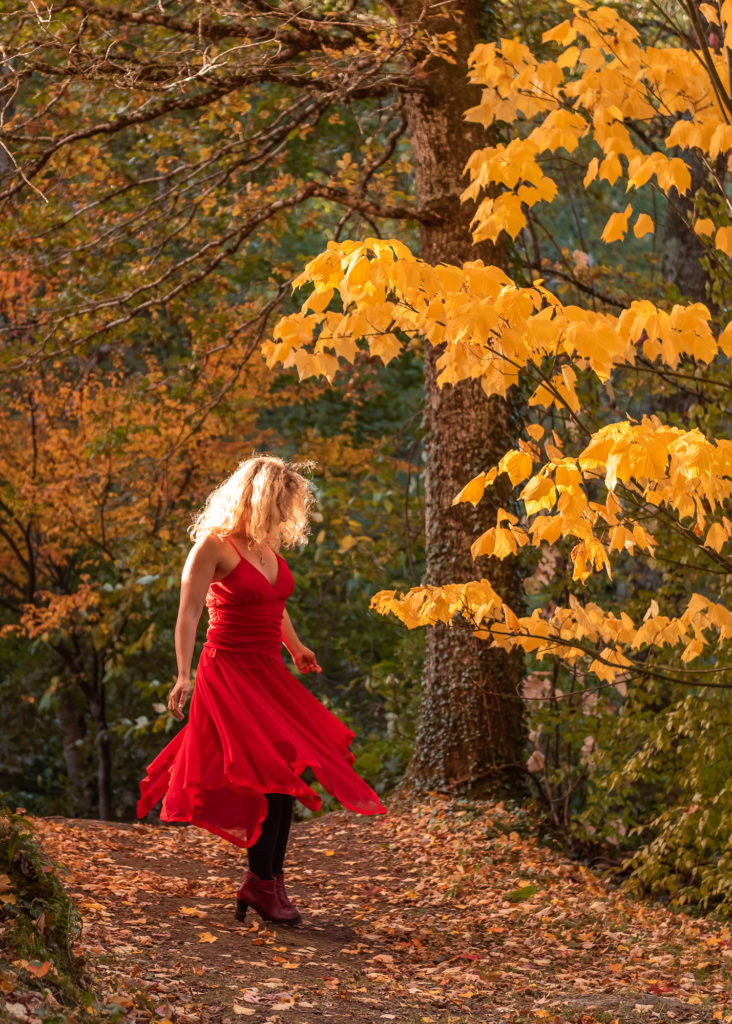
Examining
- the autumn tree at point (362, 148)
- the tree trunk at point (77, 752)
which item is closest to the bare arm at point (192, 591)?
the autumn tree at point (362, 148)

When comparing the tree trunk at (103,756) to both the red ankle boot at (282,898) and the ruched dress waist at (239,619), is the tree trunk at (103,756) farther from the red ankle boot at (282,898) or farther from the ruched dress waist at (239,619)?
the ruched dress waist at (239,619)

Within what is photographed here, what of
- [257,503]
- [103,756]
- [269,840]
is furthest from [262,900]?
[103,756]

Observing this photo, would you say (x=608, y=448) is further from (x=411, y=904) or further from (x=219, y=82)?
(x=219, y=82)

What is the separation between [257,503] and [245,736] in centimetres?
92

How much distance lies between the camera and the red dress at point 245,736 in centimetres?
405

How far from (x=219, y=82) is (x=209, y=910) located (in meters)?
4.75

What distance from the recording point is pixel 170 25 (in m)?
6.38

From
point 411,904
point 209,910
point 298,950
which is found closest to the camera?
point 298,950

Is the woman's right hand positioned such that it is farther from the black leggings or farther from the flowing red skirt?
the black leggings

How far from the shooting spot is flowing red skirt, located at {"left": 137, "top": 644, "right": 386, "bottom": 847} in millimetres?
4043

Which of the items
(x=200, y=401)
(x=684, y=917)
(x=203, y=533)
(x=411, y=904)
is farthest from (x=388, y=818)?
(x=200, y=401)

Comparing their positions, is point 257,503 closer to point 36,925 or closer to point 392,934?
point 36,925

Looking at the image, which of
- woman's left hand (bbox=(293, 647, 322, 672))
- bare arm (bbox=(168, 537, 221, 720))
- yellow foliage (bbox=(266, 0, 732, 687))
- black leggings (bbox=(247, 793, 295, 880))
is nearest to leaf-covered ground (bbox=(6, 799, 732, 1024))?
black leggings (bbox=(247, 793, 295, 880))

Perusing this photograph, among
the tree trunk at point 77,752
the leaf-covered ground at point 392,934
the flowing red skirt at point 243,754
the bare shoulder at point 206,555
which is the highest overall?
the bare shoulder at point 206,555
